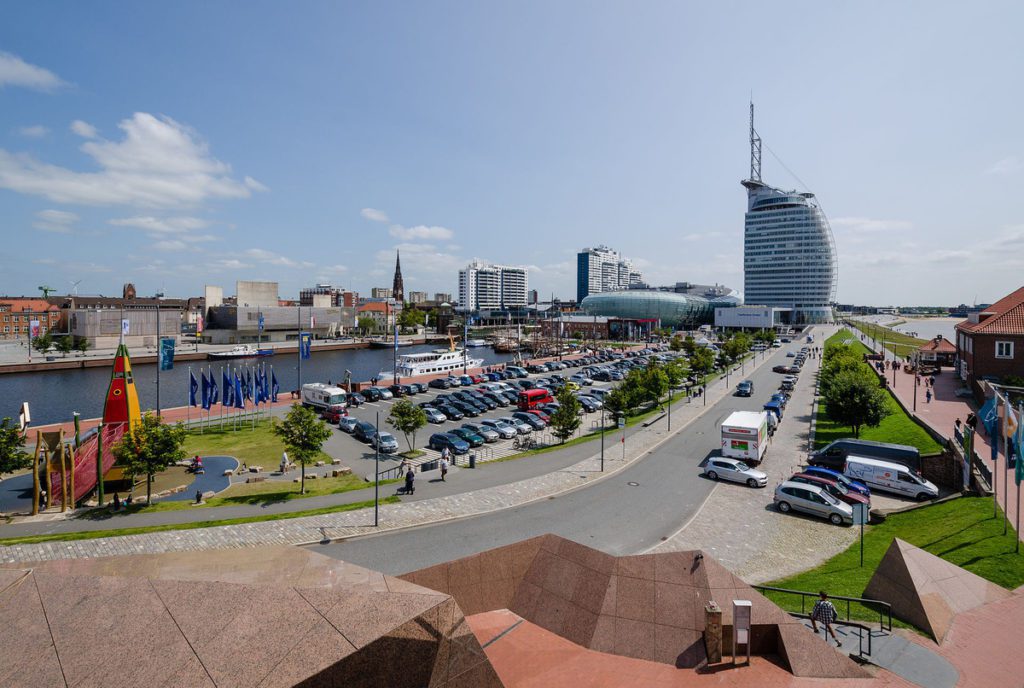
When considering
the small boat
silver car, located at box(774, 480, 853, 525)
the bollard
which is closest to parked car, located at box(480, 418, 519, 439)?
silver car, located at box(774, 480, 853, 525)

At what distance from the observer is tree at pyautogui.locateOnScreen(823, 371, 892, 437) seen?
3262 cm

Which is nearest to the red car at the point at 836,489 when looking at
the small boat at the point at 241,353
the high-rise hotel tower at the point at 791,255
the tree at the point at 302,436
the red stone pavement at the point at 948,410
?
the red stone pavement at the point at 948,410

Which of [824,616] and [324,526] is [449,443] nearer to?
[324,526]

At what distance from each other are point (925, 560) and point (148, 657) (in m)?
16.6

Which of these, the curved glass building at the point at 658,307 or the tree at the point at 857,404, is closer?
the tree at the point at 857,404

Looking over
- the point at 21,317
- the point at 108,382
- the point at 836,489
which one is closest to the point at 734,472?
the point at 836,489

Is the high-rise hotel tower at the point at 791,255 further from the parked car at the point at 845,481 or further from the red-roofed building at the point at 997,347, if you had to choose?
the parked car at the point at 845,481

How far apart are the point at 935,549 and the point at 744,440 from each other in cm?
1228

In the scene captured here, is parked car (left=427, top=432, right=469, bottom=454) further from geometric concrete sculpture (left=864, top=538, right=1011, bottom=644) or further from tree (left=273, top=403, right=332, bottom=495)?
geometric concrete sculpture (left=864, top=538, right=1011, bottom=644)

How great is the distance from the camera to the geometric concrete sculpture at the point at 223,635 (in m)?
5.84

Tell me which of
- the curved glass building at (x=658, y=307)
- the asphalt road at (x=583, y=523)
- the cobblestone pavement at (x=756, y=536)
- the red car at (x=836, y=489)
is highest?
the curved glass building at (x=658, y=307)

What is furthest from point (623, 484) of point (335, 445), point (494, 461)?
point (335, 445)

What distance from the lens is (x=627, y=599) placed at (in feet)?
35.2

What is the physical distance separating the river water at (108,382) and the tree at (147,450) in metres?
33.5
